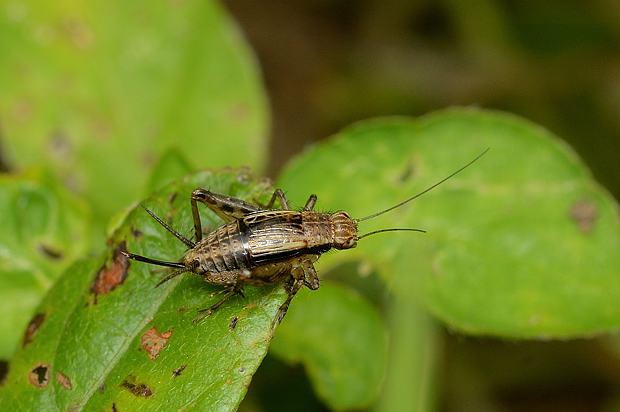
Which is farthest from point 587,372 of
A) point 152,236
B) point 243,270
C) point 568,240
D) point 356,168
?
point 152,236

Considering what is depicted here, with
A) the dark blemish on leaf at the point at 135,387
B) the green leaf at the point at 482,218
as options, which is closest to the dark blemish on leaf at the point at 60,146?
the green leaf at the point at 482,218

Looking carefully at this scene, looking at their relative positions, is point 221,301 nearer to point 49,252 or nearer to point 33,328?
point 33,328

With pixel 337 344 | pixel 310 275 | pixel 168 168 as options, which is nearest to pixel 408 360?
pixel 337 344

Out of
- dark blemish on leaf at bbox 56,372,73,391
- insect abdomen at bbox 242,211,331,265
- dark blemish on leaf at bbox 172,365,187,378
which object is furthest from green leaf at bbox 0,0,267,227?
dark blemish on leaf at bbox 172,365,187,378

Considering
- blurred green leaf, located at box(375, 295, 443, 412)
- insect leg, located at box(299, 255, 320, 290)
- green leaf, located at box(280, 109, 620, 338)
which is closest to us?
insect leg, located at box(299, 255, 320, 290)

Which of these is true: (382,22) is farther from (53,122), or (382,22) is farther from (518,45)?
(53,122)

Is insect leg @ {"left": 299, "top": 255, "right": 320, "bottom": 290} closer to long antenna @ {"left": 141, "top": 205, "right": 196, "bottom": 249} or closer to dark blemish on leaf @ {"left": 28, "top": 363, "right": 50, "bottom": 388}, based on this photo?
long antenna @ {"left": 141, "top": 205, "right": 196, "bottom": 249}
